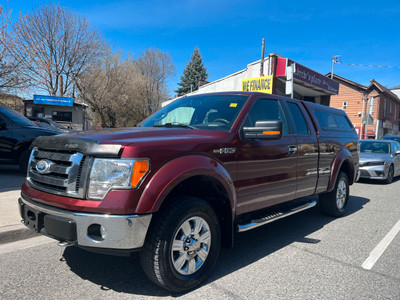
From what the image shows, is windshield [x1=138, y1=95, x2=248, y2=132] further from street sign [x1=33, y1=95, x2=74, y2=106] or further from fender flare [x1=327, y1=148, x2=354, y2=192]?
street sign [x1=33, y1=95, x2=74, y2=106]

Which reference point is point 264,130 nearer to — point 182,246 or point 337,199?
point 182,246

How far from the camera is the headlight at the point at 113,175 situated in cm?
235

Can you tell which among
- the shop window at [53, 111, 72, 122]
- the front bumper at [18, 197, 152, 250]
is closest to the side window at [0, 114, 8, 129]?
the front bumper at [18, 197, 152, 250]

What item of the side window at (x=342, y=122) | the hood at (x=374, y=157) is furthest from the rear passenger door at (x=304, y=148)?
the hood at (x=374, y=157)

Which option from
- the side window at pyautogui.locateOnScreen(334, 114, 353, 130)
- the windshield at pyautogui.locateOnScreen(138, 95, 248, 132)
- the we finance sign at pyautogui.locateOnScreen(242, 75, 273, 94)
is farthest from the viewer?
Answer: the we finance sign at pyautogui.locateOnScreen(242, 75, 273, 94)

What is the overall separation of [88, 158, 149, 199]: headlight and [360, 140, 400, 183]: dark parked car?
367 inches

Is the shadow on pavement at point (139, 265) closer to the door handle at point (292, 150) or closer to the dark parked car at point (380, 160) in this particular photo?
the door handle at point (292, 150)

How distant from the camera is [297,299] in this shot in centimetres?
268

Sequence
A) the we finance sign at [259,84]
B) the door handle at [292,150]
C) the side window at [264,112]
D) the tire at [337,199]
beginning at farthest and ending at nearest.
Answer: the we finance sign at [259,84], the tire at [337,199], the door handle at [292,150], the side window at [264,112]

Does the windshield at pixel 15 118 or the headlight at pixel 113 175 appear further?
the windshield at pixel 15 118

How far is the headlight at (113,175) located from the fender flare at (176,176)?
13 cm

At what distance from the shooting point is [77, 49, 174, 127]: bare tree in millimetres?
28164

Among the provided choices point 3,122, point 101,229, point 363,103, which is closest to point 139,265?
point 101,229

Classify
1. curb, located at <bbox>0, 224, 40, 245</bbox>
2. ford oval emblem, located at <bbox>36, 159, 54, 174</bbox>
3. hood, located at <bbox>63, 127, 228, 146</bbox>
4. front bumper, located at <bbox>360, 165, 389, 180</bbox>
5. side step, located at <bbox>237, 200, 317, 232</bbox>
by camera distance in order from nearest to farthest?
hood, located at <bbox>63, 127, 228, 146</bbox> → ford oval emblem, located at <bbox>36, 159, 54, 174</bbox> → side step, located at <bbox>237, 200, 317, 232</bbox> → curb, located at <bbox>0, 224, 40, 245</bbox> → front bumper, located at <bbox>360, 165, 389, 180</bbox>
